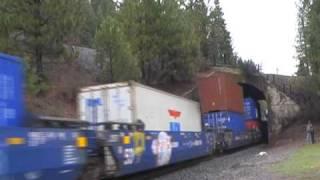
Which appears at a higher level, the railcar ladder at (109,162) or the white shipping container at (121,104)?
the white shipping container at (121,104)

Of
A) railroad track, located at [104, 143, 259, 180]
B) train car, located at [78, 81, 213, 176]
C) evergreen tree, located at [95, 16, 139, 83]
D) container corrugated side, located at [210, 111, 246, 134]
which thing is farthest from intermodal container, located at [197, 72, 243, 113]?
train car, located at [78, 81, 213, 176]

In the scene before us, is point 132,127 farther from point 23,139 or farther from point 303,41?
point 303,41

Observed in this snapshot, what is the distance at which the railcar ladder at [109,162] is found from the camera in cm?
1700

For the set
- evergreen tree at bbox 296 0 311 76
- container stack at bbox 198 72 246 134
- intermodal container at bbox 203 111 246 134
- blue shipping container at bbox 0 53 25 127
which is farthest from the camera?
evergreen tree at bbox 296 0 311 76

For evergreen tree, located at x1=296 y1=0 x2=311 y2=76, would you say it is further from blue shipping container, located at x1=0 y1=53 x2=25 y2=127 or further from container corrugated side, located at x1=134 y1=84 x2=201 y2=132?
blue shipping container, located at x1=0 y1=53 x2=25 y2=127

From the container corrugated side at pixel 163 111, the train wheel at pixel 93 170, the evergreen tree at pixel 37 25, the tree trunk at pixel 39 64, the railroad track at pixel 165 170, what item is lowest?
the railroad track at pixel 165 170

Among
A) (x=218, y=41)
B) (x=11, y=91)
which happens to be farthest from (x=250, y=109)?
(x=11, y=91)

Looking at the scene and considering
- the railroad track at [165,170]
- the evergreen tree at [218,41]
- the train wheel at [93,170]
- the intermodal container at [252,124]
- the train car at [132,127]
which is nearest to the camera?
the train wheel at [93,170]

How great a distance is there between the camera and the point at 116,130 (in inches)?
711

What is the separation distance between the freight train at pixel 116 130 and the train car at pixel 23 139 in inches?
0.7

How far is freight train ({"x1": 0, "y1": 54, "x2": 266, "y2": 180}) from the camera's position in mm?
10836

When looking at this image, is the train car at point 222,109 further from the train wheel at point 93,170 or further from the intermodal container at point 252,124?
the train wheel at point 93,170

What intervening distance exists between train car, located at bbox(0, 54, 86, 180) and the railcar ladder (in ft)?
13.9

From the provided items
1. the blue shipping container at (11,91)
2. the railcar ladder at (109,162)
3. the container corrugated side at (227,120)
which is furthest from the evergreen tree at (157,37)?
the blue shipping container at (11,91)
